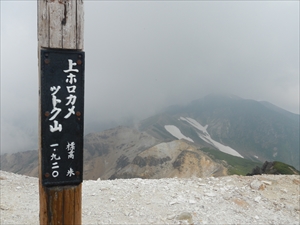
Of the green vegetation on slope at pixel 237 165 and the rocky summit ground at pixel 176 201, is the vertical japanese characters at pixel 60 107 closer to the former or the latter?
the rocky summit ground at pixel 176 201

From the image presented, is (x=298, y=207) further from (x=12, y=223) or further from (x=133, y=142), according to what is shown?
(x=133, y=142)

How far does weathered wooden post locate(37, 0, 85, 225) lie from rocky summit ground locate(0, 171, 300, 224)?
5968mm

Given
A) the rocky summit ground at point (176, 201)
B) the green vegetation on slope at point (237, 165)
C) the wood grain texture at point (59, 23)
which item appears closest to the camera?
the wood grain texture at point (59, 23)

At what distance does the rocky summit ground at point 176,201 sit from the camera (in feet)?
28.2

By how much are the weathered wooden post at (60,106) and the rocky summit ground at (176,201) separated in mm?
5968

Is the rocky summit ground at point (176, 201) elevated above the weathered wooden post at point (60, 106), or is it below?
below

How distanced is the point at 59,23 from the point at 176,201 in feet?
27.3

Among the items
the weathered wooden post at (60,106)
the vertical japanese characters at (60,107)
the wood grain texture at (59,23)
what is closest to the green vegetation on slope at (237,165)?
the weathered wooden post at (60,106)

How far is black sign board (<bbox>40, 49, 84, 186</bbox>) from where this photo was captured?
9.34ft

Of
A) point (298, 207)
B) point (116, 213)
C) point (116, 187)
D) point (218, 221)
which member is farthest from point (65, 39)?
point (298, 207)

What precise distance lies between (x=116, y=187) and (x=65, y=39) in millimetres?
8921

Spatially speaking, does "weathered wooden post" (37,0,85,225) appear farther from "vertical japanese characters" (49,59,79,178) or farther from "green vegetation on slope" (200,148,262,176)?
"green vegetation on slope" (200,148,262,176)

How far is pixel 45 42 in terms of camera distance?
2.83 m

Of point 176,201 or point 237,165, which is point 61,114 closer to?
point 176,201
